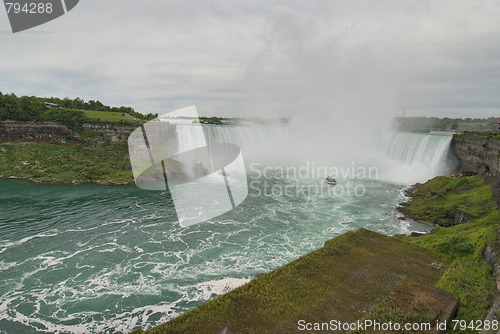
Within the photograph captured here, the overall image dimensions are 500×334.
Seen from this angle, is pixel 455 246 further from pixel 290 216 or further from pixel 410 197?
pixel 410 197

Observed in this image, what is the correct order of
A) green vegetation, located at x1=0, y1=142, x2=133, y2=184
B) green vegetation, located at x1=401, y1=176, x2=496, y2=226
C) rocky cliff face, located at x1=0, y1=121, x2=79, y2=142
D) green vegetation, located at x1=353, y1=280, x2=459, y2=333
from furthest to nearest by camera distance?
1. rocky cliff face, located at x1=0, y1=121, x2=79, y2=142
2. green vegetation, located at x1=0, y1=142, x2=133, y2=184
3. green vegetation, located at x1=401, y1=176, x2=496, y2=226
4. green vegetation, located at x1=353, y1=280, x2=459, y2=333

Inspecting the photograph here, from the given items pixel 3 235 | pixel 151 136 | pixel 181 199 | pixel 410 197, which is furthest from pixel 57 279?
pixel 151 136

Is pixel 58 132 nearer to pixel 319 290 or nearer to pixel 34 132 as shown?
pixel 34 132

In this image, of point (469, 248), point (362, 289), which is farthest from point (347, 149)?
point (362, 289)

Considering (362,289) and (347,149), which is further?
(347,149)

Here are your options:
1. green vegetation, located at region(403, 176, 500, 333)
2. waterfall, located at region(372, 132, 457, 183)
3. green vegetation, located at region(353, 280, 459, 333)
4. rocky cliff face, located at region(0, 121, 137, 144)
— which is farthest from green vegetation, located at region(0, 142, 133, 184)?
waterfall, located at region(372, 132, 457, 183)

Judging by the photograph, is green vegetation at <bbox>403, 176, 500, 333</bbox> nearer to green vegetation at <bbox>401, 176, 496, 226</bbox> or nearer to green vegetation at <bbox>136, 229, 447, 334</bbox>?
green vegetation at <bbox>401, 176, 496, 226</bbox>
